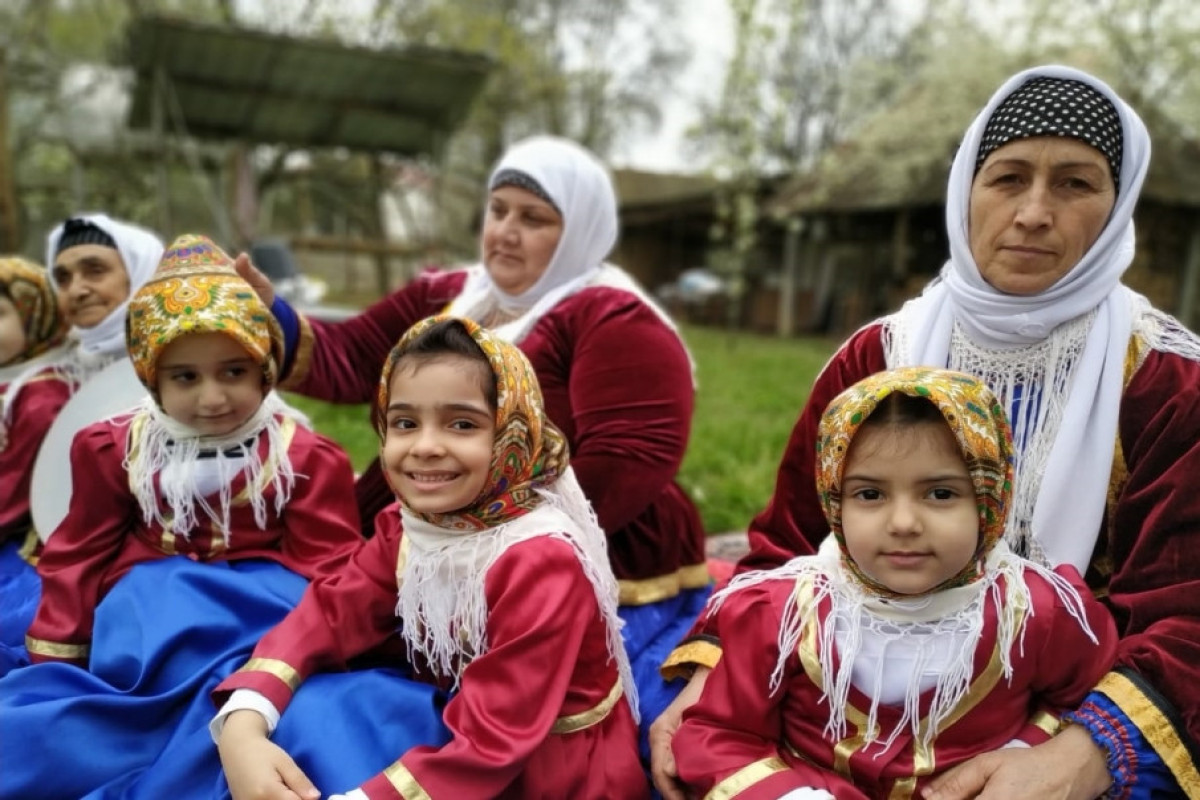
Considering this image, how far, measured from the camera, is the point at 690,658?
2.01 meters

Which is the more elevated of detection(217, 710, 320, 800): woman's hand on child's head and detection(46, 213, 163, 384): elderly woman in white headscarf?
detection(46, 213, 163, 384): elderly woman in white headscarf

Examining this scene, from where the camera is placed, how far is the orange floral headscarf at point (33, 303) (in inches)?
115

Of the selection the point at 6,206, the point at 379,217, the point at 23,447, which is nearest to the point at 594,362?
the point at 23,447

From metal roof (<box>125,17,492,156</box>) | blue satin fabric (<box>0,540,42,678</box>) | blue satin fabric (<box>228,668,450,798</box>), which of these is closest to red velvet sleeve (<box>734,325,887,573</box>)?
blue satin fabric (<box>228,668,450,798</box>)

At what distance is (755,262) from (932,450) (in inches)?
744

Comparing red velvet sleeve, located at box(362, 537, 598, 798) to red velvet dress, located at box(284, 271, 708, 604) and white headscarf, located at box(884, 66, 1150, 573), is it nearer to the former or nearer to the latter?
red velvet dress, located at box(284, 271, 708, 604)

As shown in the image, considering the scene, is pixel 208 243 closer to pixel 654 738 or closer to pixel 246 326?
pixel 246 326

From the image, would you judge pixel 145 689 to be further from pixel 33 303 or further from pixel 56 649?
pixel 33 303

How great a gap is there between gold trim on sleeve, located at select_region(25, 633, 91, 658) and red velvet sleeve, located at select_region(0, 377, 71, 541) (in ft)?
2.67

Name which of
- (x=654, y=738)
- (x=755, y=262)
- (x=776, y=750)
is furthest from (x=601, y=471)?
(x=755, y=262)

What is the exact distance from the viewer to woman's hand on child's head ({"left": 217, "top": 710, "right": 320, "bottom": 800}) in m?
1.61

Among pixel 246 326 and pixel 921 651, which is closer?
pixel 921 651

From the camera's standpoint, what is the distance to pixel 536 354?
256 cm

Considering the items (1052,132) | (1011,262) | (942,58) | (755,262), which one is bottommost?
(755,262)
